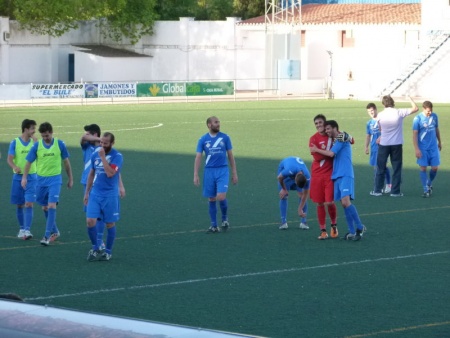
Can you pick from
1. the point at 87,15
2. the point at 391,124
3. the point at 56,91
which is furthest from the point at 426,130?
the point at 87,15

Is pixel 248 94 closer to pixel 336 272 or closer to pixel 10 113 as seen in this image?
pixel 10 113

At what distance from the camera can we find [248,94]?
60.8 m

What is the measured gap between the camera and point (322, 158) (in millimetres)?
14344

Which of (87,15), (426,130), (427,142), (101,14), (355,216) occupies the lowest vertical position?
(355,216)

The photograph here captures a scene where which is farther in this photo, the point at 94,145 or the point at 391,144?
the point at 391,144

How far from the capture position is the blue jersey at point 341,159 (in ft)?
46.3

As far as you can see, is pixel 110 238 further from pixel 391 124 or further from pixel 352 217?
pixel 391 124

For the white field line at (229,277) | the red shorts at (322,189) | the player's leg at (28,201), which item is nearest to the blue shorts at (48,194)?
the player's leg at (28,201)

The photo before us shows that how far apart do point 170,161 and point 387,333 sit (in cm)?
1761

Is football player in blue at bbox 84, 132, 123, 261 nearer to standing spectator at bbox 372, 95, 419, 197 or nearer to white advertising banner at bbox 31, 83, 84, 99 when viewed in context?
standing spectator at bbox 372, 95, 419, 197

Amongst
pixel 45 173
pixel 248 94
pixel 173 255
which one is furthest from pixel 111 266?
pixel 248 94

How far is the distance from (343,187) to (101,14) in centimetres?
5517

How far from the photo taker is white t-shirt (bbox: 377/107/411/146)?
19.6 meters

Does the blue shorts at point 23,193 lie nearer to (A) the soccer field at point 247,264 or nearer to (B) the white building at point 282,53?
(A) the soccer field at point 247,264
